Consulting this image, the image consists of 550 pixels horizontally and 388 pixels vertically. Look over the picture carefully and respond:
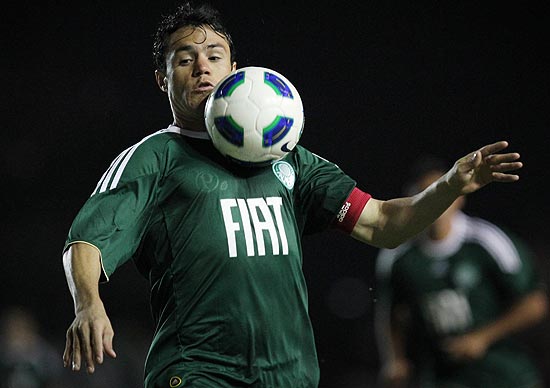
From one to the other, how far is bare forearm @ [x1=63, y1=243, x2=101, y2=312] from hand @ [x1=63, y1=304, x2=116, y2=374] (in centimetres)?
10

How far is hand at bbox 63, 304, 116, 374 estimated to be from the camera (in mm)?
2348

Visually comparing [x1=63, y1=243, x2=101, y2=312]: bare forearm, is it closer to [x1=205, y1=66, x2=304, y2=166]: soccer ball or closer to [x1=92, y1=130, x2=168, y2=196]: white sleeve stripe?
[x1=92, y1=130, x2=168, y2=196]: white sleeve stripe

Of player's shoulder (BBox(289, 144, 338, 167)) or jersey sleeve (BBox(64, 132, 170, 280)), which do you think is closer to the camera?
jersey sleeve (BBox(64, 132, 170, 280))

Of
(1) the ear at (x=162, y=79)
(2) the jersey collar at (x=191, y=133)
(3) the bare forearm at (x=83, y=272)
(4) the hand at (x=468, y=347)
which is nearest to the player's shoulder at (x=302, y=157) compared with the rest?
(2) the jersey collar at (x=191, y=133)

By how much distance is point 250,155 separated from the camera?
2922mm

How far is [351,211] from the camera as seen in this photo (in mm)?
3240

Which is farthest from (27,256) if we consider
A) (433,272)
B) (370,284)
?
(433,272)

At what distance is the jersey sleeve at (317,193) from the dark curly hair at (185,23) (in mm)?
540

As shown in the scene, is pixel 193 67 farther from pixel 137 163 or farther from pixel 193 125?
pixel 137 163

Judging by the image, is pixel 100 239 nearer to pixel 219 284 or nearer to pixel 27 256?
pixel 219 284

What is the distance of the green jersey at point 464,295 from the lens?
16.4 ft

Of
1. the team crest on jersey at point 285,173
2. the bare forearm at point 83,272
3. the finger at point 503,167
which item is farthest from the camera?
the team crest on jersey at point 285,173

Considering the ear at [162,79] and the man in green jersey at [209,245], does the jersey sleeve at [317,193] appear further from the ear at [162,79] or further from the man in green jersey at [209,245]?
the ear at [162,79]

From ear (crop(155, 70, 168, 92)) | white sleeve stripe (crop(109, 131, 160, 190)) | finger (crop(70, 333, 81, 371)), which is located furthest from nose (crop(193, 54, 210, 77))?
finger (crop(70, 333, 81, 371))
